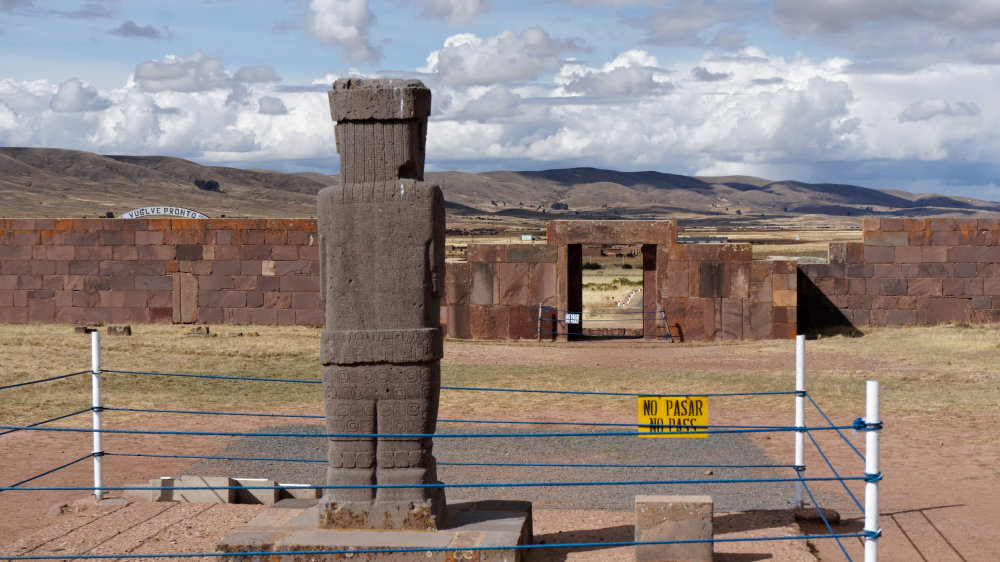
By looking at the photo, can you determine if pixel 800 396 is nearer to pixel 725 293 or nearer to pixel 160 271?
pixel 725 293

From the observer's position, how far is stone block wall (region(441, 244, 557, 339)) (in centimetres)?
2306

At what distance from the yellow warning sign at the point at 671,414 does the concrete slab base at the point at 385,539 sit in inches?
45.4

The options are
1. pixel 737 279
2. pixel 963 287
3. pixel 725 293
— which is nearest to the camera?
pixel 737 279

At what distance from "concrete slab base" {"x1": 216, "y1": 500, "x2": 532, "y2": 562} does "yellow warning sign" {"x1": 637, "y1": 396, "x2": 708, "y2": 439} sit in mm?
1153

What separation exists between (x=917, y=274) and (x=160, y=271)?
17.5 m

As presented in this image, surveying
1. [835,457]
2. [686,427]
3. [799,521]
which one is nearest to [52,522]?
[686,427]

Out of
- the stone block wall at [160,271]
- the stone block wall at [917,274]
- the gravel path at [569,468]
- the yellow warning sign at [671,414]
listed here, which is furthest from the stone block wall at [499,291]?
the yellow warning sign at [671,414]

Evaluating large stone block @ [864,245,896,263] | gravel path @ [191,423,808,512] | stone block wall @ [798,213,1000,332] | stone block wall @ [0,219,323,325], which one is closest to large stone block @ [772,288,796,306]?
stone block wall @ [798,213,1000,332]

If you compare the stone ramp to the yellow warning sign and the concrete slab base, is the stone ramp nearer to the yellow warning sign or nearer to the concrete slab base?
the concrete slab base

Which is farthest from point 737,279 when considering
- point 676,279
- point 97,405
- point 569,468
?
point 97,405

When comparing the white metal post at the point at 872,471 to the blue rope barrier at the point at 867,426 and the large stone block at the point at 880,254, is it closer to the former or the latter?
the blue rope barrier at the point at 867,426

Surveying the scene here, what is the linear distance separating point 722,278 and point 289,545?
55.5 ft

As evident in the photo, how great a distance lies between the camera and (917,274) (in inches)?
932

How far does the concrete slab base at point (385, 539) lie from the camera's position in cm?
694
